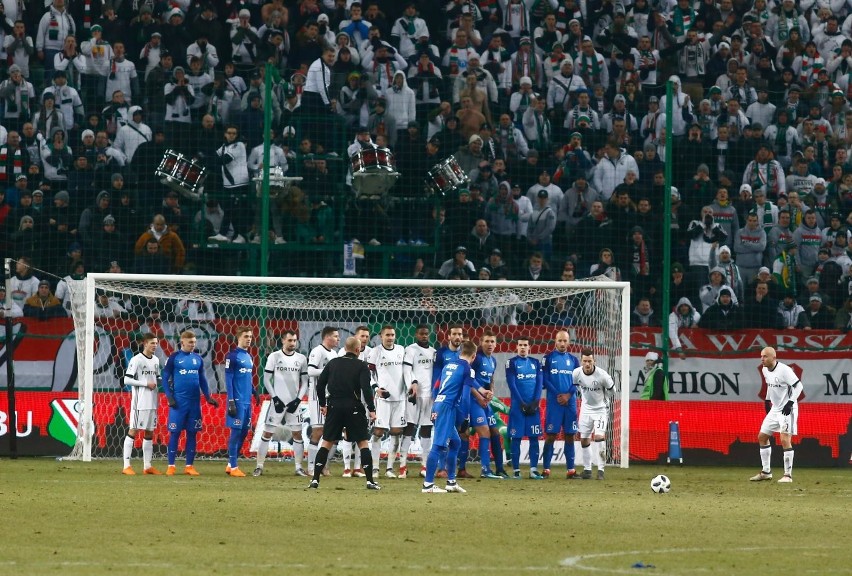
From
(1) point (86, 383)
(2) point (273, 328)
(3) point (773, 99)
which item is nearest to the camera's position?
(1) point (86, 383)

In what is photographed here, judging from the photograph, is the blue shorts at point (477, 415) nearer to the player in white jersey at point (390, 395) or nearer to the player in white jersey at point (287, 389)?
the player in white jersey at point (390, 395)

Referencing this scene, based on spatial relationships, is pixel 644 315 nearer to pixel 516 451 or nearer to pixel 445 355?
pixel 516 451

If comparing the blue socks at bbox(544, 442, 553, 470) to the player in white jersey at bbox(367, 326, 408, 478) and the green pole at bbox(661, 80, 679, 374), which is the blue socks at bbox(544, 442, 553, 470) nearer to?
the player in white jersey at bbox(367, 326, 408, 478)

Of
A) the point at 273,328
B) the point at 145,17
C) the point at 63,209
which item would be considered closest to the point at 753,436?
the point at 273,328

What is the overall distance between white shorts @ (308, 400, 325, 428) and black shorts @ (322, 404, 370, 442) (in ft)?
12.3

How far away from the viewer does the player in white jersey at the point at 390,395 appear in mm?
20812

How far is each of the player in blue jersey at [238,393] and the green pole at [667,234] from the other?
734 cm

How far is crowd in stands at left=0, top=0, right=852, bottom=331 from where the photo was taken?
23.6 m

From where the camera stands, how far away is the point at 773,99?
25.8m

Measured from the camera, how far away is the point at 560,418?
21.5 metres

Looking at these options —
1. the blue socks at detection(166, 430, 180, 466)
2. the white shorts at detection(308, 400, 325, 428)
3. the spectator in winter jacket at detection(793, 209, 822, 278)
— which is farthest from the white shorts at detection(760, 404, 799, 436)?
the blue socks at detection(166, 430, 180, 466)

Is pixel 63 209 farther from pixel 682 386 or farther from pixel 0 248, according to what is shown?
pixel 682 386

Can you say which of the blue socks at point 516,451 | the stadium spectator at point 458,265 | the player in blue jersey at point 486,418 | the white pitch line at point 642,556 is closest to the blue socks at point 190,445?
the player in blue jersey at point 486,418

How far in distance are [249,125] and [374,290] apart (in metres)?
3.57
